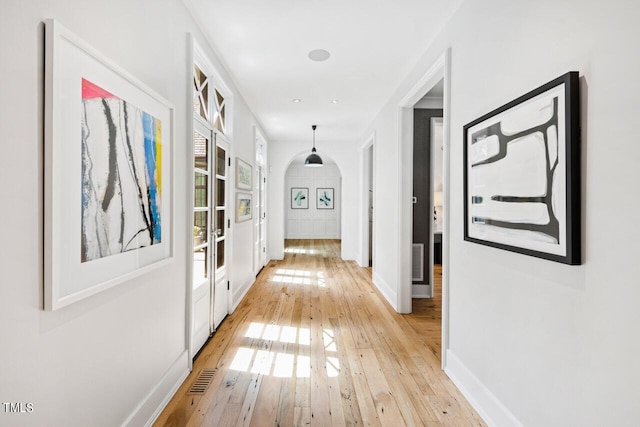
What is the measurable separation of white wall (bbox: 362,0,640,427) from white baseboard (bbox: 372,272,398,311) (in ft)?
5.49

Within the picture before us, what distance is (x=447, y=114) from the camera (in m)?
2.41

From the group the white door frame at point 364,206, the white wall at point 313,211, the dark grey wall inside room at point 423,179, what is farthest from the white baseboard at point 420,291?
the white wall at point 313,211

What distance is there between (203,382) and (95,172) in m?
1.65

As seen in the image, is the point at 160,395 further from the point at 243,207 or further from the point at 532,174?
the point at 243,207

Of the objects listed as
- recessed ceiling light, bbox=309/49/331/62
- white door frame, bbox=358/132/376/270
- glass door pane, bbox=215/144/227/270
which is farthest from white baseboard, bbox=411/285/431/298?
recessed ceiling light, bbox=309/49/331/62

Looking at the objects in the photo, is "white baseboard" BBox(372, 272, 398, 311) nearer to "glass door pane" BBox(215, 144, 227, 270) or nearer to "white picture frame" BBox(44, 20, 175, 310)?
"glass door pane" BBox(215, 144, 227, 270)

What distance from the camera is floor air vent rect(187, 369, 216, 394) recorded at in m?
2.14

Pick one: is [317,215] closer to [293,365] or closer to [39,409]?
[293,365]

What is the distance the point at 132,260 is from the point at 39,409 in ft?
2.14

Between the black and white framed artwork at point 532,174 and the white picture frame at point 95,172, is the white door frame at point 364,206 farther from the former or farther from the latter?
the white picture frame at point 95,172

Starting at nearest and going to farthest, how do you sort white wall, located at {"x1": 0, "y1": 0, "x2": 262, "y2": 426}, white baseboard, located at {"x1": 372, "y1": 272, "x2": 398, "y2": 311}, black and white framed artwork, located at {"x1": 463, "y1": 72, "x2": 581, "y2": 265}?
white wall, located at {"x1": 0, "y1": 0, "x2": 262, "y2": 426}, black and white framed artwork, located at {"x1": 463, "y1": 72, "x2": 581, "y2": 265}, white baseboard, located at {"x1": 372, "y1": 272, "x2": 398, "y2": 311}

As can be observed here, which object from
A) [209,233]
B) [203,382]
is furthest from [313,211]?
[203,382]

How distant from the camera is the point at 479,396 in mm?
1927

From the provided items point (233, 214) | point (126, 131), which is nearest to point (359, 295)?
point (233, 214)
